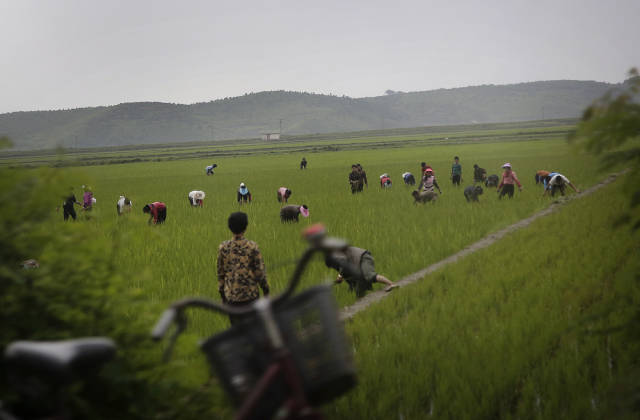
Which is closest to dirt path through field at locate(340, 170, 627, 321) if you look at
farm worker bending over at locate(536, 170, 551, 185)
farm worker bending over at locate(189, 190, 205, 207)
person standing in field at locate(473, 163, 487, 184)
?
farm worker bending over at locate(536, 170, 551, 185)

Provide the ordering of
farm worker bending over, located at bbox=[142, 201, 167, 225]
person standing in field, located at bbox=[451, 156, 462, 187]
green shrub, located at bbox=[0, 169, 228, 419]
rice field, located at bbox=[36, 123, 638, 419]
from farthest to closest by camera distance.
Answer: person standing in field, located at bbox=[451, 156, 462, 187], farm worker bending over, located at bbox=[142, 201, 167, 225], rice field, located at bbox=[36, 123, 638, 419], green shrub, located at bbox=[0, 169, 228, 419]

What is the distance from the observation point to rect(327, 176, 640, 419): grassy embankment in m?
3.56

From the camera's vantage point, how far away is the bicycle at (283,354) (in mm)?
1553

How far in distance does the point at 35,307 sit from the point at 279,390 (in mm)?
1117

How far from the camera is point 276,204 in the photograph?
55.6 feet

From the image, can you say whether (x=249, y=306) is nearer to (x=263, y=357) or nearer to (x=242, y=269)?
(x=263, y=357)

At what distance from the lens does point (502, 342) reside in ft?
14.8

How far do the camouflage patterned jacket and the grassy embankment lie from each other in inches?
Result: 46.8

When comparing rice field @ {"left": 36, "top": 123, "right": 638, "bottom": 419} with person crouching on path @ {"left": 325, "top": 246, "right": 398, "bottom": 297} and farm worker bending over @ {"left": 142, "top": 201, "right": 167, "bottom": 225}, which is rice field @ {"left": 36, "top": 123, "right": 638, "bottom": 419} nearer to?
person crouching on path @ {"left": 325, "top": 246, "right": 398, "bottom": 297}

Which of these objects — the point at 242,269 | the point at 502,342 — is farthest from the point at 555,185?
the point at 242,269

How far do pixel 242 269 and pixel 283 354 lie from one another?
320 cm

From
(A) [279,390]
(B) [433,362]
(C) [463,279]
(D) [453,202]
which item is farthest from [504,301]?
(D) [453,202]

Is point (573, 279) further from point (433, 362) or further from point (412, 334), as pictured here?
point (433, 362)

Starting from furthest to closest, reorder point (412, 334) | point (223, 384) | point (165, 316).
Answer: point (412, 334) < point (223, 384) < point (165, 316)
